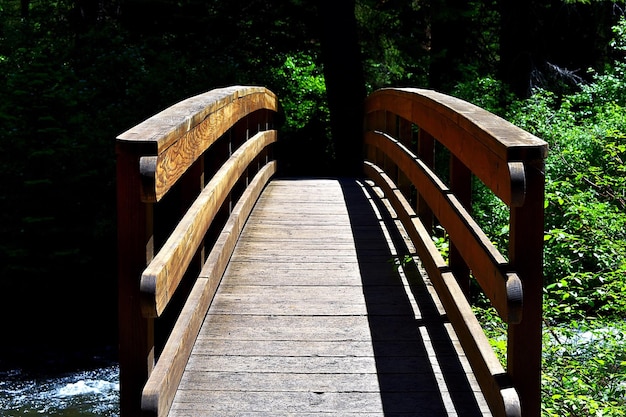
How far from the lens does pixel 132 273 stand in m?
3.61

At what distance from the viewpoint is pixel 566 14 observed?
55.6ft

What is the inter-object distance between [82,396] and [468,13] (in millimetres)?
9259

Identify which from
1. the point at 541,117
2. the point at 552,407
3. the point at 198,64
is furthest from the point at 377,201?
the point at 198,64

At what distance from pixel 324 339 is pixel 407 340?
42 cm

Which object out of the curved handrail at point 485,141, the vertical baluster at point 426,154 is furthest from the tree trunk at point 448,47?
the curved handrail at point 485,141

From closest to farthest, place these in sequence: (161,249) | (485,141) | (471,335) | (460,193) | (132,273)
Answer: (132,273), (161,249), (485,141), (471,335), (460,193)

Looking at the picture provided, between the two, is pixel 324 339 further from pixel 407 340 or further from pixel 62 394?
pixel 62 394

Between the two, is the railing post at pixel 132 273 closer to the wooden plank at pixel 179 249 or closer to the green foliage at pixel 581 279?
the wooden plank at pixel 179 249

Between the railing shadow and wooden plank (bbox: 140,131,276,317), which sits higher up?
wooden plank (bbox: 140,131,276,317)

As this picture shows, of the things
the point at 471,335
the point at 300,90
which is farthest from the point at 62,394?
the point at 300,90

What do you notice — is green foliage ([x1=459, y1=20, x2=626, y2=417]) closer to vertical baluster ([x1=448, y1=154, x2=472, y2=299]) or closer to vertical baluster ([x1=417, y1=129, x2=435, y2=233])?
vertical baluster ([x1=417, y1=129, x2=435, y2=233])

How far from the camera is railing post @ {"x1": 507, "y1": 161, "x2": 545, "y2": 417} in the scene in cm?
343

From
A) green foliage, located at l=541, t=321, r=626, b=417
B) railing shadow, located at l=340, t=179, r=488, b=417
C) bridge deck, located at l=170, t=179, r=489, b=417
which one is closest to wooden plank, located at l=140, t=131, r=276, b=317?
bridge deck, located at l=170, t=179, r=489, b=417

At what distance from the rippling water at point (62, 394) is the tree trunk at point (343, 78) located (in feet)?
19.0
